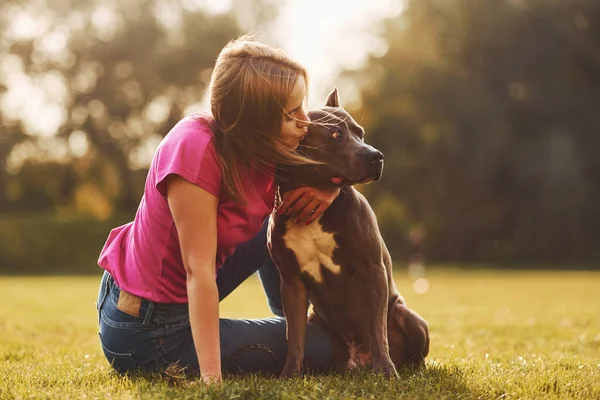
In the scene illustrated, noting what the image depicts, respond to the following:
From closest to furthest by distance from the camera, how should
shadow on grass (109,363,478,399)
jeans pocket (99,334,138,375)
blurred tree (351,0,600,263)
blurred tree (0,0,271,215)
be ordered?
shadow on grass (109,363,478,399)
jeans pocket (99,334,138,375)
blurred tree (351,0,600,263)
blurred tree (0,0,271,215)

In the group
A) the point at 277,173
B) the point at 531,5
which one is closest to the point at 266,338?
the point at 277,173

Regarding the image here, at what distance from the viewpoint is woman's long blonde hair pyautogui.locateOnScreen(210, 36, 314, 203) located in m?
3.44

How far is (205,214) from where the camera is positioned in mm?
3305

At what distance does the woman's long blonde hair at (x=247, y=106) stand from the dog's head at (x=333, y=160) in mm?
397

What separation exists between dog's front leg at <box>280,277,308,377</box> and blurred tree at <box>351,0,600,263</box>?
1018 inches

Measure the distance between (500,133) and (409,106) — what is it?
3968 mm

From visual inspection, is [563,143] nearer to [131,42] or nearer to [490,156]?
[490,156]

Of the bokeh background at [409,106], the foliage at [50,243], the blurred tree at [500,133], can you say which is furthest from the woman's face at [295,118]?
the blurred tree at [500,133]

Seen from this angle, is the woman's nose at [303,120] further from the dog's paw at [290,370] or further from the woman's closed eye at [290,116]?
the dog's paw at [290,370]

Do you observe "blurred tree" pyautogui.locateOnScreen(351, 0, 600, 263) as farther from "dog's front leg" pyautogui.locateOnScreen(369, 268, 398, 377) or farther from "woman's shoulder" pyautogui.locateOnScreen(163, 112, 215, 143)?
"woman's shoulder" pyautogui.locateOnScreen(163, 112, 215, 143)

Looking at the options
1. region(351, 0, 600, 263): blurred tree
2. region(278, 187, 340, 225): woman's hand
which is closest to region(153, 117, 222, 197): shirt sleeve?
region(278, 187, 340, 225): woman's hand

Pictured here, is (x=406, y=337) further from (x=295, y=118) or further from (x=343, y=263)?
(x=295, y=118)

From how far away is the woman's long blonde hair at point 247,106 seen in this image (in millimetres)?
3441

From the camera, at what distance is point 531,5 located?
30016mm
